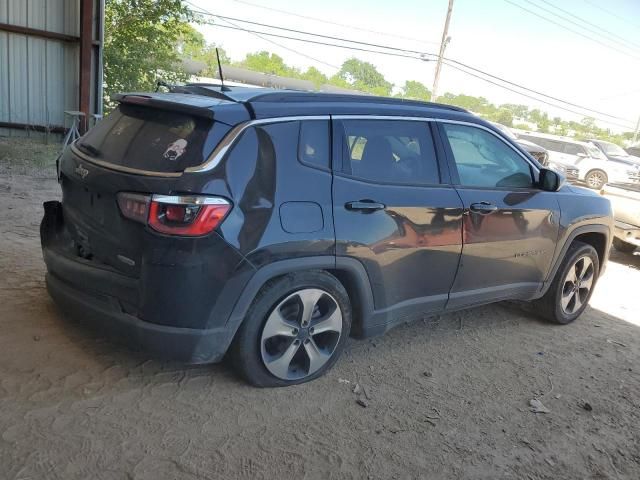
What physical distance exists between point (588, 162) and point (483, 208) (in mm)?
16645

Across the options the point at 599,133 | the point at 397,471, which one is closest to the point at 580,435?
the point at 397,471

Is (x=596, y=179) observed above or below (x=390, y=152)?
below

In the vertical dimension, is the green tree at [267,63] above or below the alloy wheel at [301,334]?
above

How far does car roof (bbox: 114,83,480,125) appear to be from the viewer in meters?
3.08

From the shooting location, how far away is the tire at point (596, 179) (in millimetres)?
18133

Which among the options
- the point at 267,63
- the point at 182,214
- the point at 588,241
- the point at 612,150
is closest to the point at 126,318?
the point at 182,214

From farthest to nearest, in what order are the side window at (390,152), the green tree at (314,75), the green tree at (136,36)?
1. the green tree at (314,75)
2. the green tree at (136,36)
3. the side window at (390,152)

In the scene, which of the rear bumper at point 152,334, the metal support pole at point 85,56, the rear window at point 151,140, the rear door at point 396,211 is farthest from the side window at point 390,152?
the metal support pole at point 85,56

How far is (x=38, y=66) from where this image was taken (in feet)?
37.4

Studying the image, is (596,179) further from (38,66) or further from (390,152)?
(390,152)

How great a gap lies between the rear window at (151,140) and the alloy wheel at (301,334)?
97cm

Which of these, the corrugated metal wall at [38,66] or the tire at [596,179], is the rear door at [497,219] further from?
the tire at [596,179]

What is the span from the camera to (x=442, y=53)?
34094 mm

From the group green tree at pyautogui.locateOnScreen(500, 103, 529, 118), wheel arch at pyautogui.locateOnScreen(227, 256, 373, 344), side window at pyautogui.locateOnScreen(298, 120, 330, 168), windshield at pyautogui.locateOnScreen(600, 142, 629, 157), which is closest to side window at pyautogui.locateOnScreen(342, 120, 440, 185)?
side window at pyautogui.locateOnScreen(298, 120, 330, 168)
